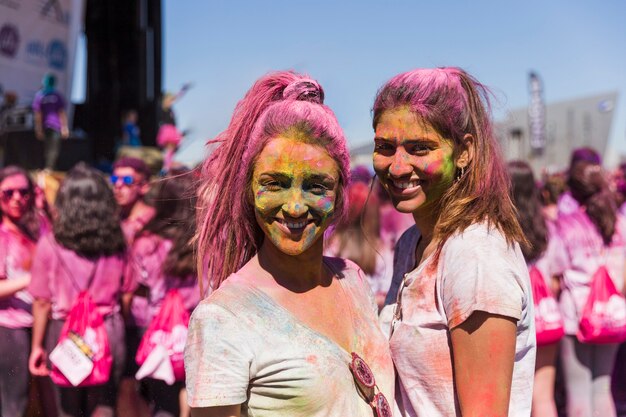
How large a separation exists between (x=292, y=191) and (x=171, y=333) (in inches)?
102

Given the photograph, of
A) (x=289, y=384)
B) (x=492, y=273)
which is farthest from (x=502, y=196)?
(x=289, y=384)

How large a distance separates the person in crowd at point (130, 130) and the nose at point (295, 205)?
1101 cm

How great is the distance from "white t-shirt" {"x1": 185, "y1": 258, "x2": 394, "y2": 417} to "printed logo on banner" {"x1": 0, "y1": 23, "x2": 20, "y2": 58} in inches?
306

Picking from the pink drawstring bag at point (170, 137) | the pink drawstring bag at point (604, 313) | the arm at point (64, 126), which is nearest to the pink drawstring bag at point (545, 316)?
the pink drawstring bag at point (604, 313)

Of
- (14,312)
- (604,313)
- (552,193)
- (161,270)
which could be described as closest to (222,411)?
(161,270)

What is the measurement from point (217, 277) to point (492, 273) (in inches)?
27.9

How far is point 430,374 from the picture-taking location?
5.60 feet

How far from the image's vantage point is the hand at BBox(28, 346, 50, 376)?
4238mm

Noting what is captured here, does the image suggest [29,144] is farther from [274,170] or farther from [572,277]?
A: [274,170]

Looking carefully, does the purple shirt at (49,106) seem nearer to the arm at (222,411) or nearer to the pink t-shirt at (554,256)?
the pink t-shirt at (554,256)

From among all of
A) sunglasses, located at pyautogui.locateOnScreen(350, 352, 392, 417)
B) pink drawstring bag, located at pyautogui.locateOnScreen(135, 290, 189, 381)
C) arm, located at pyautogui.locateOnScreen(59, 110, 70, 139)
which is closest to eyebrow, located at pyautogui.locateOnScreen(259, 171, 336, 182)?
sunglasses, located at pyautogui.locateOnScreen(350, 352, 392, 417)

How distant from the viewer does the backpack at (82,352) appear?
3990 millimetres

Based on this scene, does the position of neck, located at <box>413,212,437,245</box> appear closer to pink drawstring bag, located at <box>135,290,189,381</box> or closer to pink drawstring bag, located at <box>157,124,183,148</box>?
pink drawstring bag, located at <box>135,290,189,381</box>

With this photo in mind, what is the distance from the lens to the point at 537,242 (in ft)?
14.4
